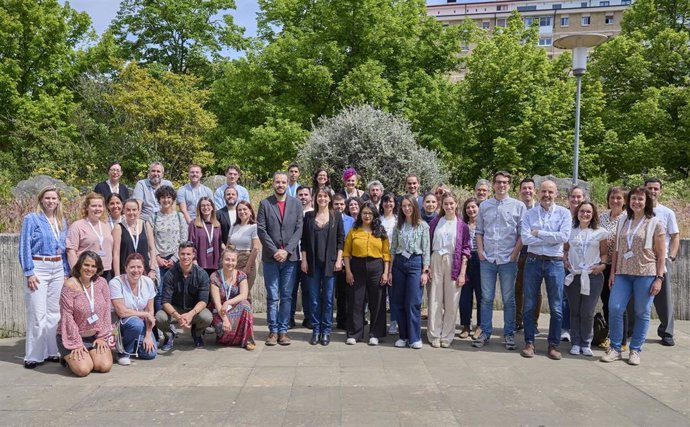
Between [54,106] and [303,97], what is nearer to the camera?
[303,97]

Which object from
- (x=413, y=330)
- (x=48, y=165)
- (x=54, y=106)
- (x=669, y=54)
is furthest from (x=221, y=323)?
(x=669, y=54)

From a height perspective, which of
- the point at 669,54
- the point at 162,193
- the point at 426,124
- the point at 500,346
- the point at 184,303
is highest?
the point at 669,54

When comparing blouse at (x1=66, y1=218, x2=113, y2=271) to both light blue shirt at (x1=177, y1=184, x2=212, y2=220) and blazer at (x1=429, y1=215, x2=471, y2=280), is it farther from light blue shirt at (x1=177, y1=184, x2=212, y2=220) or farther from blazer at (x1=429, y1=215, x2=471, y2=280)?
blazer at (x1=429, y1=215, x2=471, y2=280)

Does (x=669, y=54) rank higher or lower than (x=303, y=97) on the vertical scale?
higher

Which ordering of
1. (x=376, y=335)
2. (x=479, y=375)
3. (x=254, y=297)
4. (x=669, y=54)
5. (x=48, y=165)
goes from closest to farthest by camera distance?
(x=479, y=375) → (x=376, y=335) → (x=254, y=297) → (x=48, y=165) → (x=669, y=54)

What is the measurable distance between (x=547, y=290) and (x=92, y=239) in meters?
5.24

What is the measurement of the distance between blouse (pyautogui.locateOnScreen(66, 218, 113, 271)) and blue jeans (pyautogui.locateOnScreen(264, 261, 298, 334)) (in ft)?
5.99

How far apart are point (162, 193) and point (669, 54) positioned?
93.5ft

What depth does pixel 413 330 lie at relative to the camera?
257 inches

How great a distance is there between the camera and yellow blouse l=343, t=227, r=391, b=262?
6.55 m

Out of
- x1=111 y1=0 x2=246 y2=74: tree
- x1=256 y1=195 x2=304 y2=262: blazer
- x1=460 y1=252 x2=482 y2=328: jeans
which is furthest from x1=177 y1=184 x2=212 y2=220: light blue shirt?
x1=111 y1=0 x2=246 y2=74: tree

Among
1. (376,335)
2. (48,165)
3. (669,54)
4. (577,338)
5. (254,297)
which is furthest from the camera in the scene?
(669,54)

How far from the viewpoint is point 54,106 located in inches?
1078

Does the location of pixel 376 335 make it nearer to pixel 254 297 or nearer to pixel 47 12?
pixel 254 297
